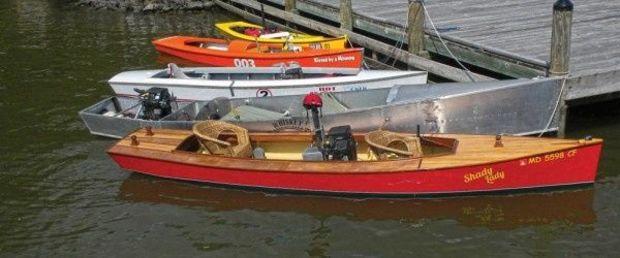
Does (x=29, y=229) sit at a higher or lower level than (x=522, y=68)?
lower

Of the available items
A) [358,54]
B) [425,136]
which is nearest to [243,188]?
[425,136]

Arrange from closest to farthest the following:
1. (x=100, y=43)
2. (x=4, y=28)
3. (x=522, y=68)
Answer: (x=522, y=68), (x=100, y=43), (x=4, y=28)

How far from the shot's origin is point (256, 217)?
1064 cm

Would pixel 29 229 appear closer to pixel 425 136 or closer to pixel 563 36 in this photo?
pixel 425 136

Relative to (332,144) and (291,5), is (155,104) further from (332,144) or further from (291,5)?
(291,5)

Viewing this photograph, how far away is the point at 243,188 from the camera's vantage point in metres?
11.4

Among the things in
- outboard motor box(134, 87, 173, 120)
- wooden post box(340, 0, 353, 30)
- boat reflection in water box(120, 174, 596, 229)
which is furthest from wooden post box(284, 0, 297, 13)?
boat reflection in water box(120, 174, 596, 229)

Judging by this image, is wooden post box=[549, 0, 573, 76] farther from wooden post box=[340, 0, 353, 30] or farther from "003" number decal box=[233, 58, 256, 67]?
"003" number decal box=[233, 58, 256, 67]

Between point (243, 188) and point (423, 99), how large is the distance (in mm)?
3192

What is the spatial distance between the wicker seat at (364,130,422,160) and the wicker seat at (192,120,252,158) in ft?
6.51

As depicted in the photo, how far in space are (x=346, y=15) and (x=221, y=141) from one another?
305 inches

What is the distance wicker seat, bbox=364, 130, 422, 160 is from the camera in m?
10.9

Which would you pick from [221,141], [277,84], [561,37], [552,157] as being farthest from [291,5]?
[552,157]

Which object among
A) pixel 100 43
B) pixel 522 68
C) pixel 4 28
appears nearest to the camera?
pixel 522 68
